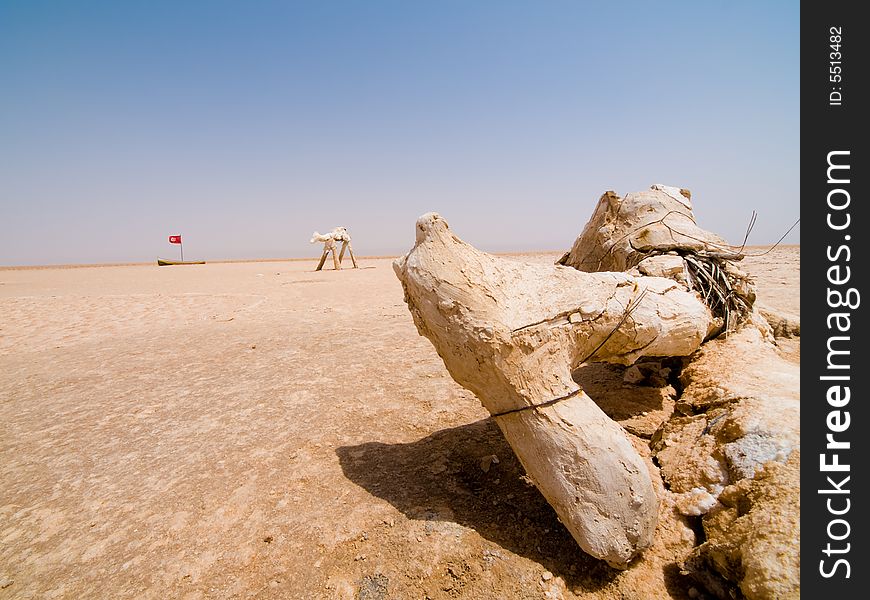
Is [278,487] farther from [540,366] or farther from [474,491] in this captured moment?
[540,366]

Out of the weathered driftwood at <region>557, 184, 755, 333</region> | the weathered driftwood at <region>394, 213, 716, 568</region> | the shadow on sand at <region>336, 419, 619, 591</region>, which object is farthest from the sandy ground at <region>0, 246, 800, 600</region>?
the weathered driftwood at <region>557, 184, 755, 333</region>

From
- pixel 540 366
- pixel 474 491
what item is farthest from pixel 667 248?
pixel 474 491

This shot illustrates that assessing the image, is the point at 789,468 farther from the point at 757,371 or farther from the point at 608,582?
the point at 757,371

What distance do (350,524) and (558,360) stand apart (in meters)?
1.26

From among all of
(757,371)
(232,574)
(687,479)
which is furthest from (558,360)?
(232,574)

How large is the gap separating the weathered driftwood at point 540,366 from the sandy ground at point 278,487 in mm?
240

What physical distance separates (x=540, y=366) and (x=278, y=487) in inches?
63.0

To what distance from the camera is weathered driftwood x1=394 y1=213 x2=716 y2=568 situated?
1.66m

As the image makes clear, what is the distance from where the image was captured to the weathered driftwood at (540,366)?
1657 mm

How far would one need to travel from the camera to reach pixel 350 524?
1869mm

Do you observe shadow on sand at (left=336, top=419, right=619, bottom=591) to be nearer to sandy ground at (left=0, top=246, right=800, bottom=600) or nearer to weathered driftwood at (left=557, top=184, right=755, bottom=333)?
sandy ground at (left=0, top=246, right=800, bottom=600)

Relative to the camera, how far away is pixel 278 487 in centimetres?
221

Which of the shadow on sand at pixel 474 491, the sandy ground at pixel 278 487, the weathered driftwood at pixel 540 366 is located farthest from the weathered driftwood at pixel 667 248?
the shadow on sand at pixel 474 491
